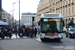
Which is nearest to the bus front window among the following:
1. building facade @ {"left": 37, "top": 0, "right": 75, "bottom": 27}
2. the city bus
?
the city bus

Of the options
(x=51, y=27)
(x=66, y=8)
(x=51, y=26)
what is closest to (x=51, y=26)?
(x=51, y=26)

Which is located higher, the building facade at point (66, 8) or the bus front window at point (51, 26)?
the building facade at point (66, 8)

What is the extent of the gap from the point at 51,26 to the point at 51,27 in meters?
0.12

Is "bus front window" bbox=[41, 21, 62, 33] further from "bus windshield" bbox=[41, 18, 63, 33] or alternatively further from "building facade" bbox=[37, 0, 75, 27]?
"building facade" bbox=[37, 0, 75, 27]

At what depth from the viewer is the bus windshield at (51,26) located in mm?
19828

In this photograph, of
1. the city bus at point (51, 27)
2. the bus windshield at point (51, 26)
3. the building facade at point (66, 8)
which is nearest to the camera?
the city bus at point (51, 27)

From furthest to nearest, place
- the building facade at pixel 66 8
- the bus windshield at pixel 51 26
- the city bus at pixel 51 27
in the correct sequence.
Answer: the building facade at pixel 66 8
the bus windshield at pixel 51 26
the city bus at pixel 51 27

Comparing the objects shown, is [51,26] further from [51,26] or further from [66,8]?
[66,8]

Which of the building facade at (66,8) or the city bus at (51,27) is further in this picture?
the building facade at (66,8)

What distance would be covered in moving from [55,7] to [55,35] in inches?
2557

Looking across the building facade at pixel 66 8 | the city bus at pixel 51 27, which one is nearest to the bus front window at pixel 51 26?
the city bus at pixel 51 27

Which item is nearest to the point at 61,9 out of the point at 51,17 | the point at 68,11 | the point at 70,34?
the point at 68,11

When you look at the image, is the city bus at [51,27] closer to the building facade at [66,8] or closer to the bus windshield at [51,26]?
the bus windshield at [51,26]

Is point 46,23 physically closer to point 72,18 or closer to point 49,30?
point 49,30
